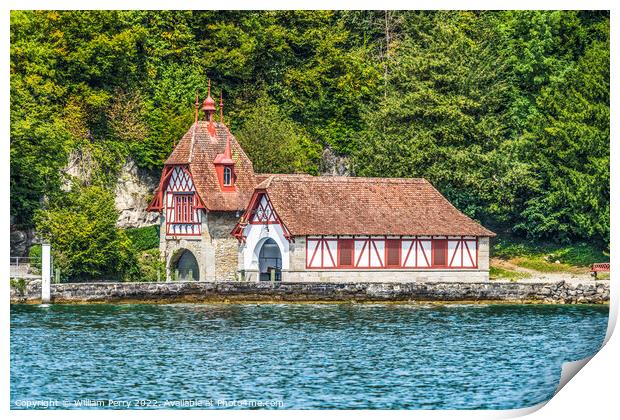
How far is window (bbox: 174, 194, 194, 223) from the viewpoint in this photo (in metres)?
51.2

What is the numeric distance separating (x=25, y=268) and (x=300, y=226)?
7919 mm

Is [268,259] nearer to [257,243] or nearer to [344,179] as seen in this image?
[257,243]

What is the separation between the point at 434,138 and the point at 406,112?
114 cm

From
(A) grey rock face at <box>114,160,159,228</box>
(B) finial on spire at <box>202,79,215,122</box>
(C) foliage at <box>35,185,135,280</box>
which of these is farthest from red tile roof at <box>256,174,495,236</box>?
(C) foliage at <box>35,185,135,280</box>

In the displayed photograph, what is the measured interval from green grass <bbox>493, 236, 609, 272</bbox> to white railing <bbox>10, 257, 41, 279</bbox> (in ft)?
44.2

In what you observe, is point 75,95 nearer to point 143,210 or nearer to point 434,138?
point 143,210

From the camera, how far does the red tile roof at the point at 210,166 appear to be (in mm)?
51312

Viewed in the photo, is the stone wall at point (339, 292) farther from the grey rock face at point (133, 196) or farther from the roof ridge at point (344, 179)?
the grey rock face at point (133, 196)

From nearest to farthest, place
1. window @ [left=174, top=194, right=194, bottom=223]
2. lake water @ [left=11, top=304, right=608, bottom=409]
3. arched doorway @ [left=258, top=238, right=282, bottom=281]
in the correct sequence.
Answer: lake water @ [left=11, top=304, right=608, bottom=409], arched doorway @ [left=258, top=238, right=282, bottom=281], window @ [left=174, top=194, right=194, bottom=223]

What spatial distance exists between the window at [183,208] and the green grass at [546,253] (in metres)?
8.84

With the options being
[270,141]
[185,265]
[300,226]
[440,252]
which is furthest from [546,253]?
[185,265]

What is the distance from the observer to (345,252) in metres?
49.7

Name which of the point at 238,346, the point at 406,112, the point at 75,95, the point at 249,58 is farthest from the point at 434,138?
the point at 238,346

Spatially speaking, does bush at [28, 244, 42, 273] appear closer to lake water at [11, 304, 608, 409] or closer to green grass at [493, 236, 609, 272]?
lake water at [11, 304, 608, 409]
